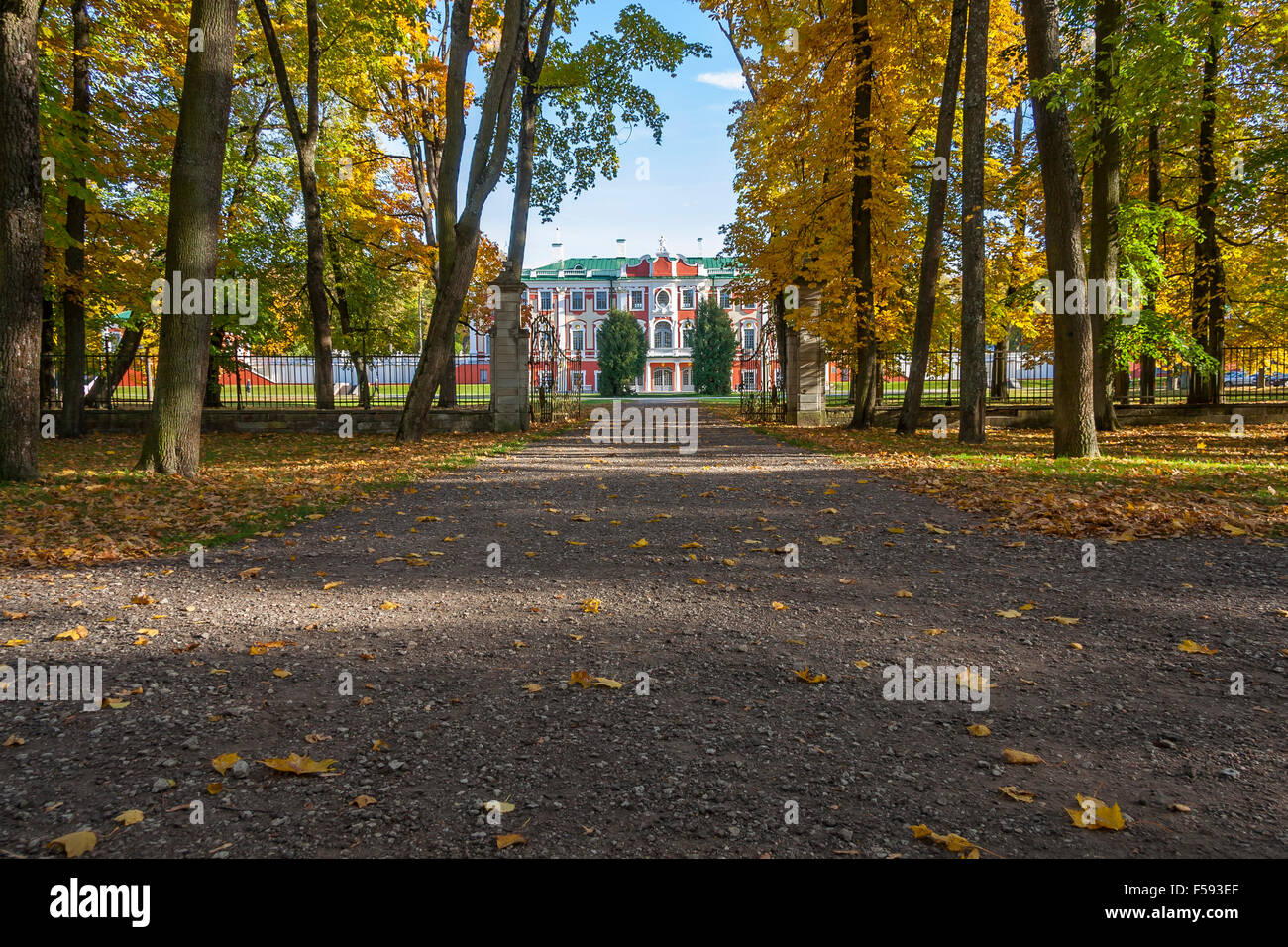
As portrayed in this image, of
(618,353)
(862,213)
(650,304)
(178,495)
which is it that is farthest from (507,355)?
(650,304)

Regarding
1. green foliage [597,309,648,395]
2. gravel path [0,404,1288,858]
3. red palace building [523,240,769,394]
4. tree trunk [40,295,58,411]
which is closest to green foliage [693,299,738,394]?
green foliage [597,309,648,395]

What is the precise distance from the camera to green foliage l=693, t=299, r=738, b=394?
66.8m

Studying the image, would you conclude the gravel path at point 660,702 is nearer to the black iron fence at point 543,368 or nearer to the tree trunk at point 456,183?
the tree trunk at point 456,183

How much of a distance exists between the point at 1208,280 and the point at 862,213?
9.59 metres

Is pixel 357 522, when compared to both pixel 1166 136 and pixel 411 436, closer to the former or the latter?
pixel 411 436

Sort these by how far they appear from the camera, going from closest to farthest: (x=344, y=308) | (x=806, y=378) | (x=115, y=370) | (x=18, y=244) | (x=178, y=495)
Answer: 1. (x=178, y=495)
2. (x=18, y=244)
3. (x=806, y=378)
4. (x=115, y=370)
5. (x=344, y=308)

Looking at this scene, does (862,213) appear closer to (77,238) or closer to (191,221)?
(191,221)

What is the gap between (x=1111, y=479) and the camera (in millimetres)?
9891

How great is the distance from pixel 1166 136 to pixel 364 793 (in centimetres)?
2286

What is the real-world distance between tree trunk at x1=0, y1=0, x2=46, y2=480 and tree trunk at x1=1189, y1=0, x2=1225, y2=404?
23.4 metres

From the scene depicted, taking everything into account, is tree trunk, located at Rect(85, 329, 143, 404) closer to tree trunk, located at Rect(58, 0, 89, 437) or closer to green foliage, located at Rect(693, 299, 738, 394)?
tree trunk, located at Rect(58, 0, 89, 437)

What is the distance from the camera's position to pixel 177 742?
3.08 metres

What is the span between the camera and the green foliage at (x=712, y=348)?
66.8 m
